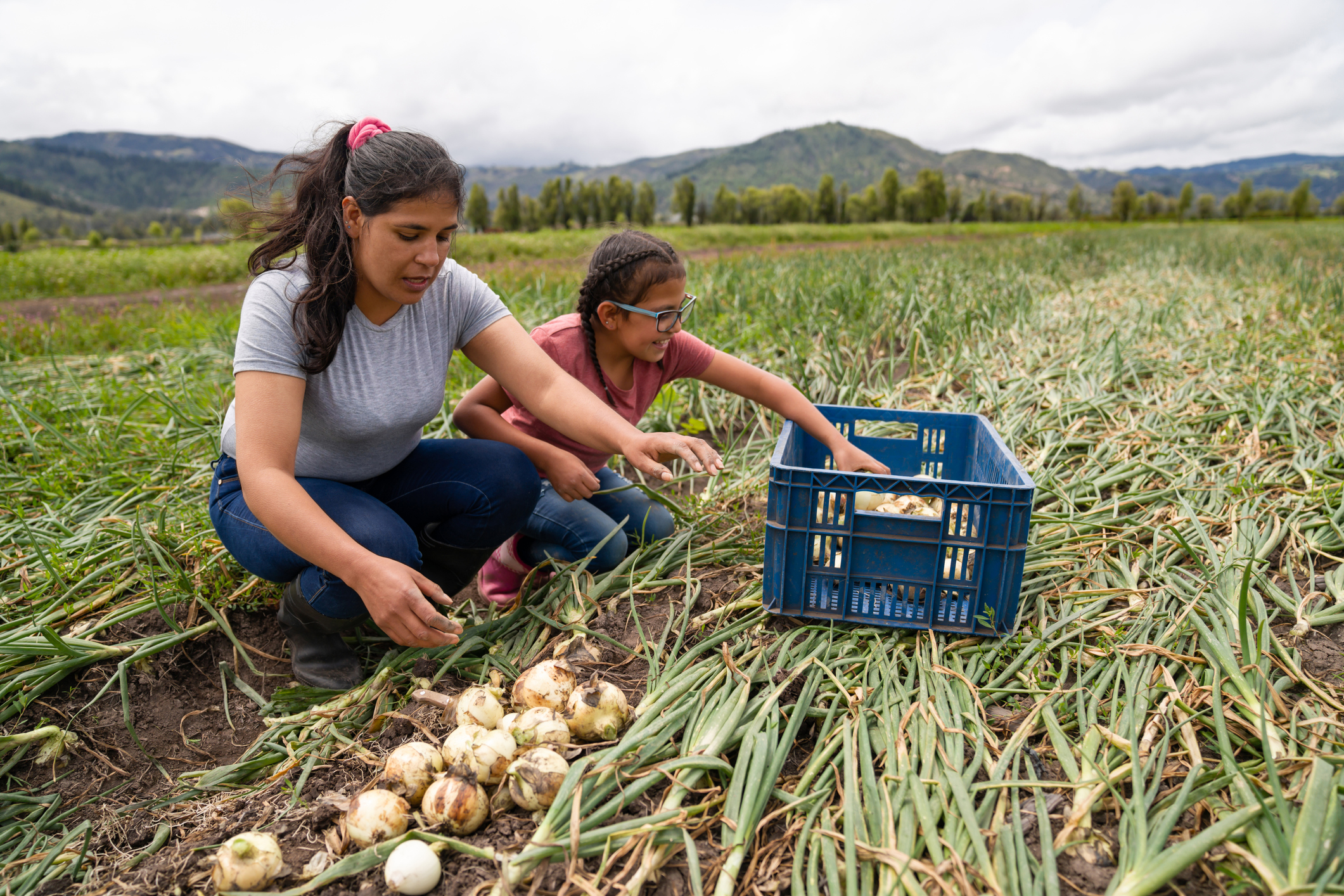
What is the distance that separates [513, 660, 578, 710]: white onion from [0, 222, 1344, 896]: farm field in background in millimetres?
130

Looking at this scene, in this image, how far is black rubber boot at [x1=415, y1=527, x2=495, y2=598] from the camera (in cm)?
188

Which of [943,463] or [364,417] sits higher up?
[364,417]

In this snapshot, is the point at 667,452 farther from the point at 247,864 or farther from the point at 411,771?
the point at 247,864

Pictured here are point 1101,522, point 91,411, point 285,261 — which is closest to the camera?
point 285,261

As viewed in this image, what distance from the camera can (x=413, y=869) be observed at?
3.20 ft

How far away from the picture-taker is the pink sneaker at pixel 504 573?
2.03 m

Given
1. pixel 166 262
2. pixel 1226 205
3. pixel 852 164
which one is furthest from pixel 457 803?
pixel 852 164

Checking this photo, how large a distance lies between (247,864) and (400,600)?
0.42 metres

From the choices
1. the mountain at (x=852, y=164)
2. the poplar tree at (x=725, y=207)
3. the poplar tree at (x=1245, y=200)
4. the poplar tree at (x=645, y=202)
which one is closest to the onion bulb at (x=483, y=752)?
the poplar tree at (x=645, y=202)

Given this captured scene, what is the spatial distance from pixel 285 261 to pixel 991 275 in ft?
19.6

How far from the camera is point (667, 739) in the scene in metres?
1.20

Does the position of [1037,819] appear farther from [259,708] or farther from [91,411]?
[91,411]

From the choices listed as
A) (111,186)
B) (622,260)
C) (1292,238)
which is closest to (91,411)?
(622,260)

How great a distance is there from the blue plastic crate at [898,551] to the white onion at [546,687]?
0.49m
